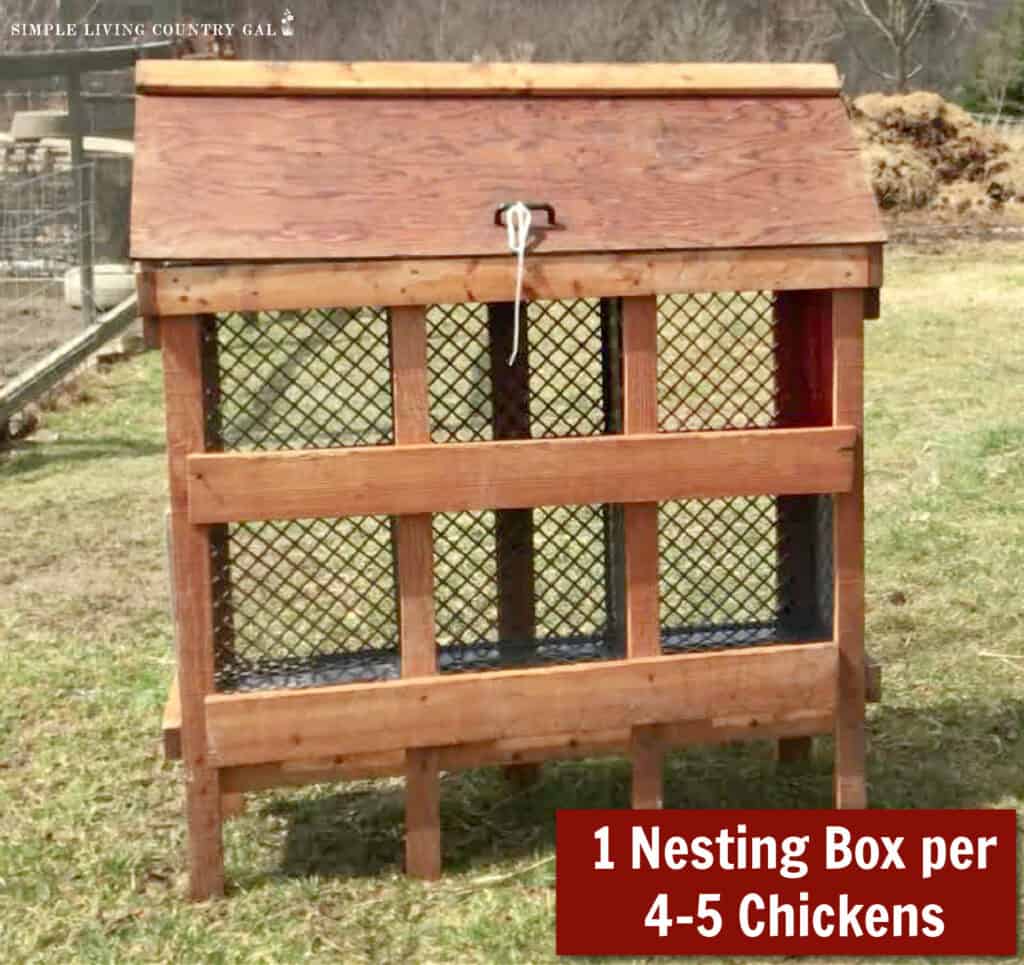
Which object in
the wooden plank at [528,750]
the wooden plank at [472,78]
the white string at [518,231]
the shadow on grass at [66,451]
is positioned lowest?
the shadow on grass at [66,451]

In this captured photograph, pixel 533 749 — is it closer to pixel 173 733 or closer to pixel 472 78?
pixel 173 733

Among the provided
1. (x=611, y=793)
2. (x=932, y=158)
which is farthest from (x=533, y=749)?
(x=932, y=158)

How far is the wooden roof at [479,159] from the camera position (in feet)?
11.6

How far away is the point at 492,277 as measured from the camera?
3.59 meters

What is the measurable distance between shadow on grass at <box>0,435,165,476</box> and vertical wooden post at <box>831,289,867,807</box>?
5701mm

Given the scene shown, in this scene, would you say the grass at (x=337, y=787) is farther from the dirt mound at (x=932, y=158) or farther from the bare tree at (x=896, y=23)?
the bare tree at (x=896, y=23)

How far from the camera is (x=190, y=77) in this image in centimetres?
368

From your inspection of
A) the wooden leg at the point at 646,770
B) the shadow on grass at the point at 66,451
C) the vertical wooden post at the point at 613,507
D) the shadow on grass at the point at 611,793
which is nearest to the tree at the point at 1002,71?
the shadow on grass at the point at 66,451

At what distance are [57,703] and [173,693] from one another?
1341 mm

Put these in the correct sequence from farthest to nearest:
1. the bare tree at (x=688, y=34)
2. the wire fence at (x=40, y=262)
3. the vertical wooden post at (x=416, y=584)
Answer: the bare tree at (x=688, y=34) → the wire fence at (x=40, y=262) → the vertical wooden post at (x=416, y=584)

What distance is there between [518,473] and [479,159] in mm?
662

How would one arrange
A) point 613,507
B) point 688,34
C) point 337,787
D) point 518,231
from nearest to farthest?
point 518,231
point 613,507
point 337,787
point 688,34

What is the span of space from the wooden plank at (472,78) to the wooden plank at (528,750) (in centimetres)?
139

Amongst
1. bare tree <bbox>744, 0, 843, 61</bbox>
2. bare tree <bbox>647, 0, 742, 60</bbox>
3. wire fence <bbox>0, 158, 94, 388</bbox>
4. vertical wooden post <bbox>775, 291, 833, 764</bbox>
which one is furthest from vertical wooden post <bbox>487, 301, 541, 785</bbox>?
bare tree <bbox>744, 0, 843, 61</bbox>
